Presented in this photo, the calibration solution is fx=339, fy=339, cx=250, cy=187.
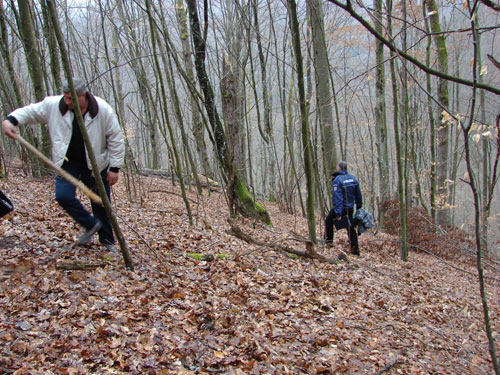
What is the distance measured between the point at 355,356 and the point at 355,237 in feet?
13.6

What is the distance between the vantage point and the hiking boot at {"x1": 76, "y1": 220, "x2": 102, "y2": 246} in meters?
3.60

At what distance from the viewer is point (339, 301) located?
419 centimetres

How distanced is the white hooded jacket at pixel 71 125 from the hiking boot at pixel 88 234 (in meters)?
0.62

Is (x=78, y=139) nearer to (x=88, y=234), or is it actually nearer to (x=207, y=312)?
(x=88, y=234)

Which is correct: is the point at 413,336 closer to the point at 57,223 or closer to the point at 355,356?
the point at 355,356

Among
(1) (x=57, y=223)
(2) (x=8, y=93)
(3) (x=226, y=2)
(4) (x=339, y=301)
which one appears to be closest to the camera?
(4) (x=339, y=301)

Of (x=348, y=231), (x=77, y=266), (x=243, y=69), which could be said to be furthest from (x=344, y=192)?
(x=77, y=266)

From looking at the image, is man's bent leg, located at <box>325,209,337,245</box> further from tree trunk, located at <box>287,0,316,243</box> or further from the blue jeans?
the blue jeans

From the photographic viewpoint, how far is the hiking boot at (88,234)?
360 centimetres

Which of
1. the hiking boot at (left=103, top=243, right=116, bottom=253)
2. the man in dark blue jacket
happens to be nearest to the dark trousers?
the man in dark blue jacket

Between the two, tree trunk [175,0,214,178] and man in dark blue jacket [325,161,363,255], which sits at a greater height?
tree trunk [175,0,214,178]

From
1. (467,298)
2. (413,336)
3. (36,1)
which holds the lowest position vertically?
(467,298)

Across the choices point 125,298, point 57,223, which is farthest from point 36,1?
point 125,298

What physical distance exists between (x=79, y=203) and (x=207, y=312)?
172 cm
